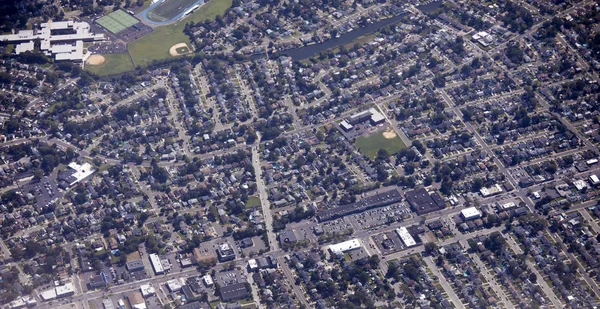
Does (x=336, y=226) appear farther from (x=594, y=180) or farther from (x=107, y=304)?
(x=594, y=180)

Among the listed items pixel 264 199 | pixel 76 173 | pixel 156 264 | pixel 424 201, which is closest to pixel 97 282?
pixel 156 264

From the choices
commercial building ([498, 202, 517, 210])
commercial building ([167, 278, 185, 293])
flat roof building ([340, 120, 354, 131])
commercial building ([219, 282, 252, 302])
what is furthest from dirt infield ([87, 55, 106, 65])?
commercial building ([498, 202, 517, 210])

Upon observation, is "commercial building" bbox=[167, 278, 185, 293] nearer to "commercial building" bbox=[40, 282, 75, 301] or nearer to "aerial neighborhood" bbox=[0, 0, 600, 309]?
"aerial neighborhood" bbox=[0, 0, 600, 309]

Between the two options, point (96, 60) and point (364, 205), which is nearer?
point (364, 205)

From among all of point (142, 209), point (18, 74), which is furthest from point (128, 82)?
point (142, 209)

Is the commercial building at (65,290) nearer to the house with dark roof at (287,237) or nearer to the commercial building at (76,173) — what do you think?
the commercial building at (76,173)
